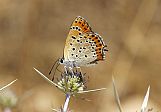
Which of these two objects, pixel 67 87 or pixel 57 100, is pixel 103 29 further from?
pixel 67 87


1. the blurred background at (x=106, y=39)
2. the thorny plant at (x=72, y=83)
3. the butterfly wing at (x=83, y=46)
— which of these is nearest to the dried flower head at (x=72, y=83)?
the thorny plant at (x=72, y=83)

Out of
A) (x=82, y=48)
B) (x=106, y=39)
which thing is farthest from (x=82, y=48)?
(x=106, y=39)

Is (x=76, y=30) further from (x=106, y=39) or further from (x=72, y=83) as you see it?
(x=106, y=39)

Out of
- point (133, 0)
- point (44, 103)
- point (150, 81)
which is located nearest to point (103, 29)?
point (133, 0)

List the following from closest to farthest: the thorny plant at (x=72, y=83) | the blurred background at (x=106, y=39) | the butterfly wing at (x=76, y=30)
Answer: the thorny plant at (x=72, y=83) < the butterfly wing at (x=76, y=30) < the blurred background at (x=106, y=39)

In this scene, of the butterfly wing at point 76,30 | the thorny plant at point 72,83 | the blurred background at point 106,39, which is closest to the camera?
the thorny plant at point 72,83

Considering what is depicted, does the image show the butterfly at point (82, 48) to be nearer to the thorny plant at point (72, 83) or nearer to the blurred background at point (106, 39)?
the thorny plant at point (72, 83)

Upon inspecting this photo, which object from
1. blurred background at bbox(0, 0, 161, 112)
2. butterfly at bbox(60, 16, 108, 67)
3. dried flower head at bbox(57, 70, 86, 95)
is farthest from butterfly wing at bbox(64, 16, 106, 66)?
blurred background at bbox(0, 0, 161, 112)
